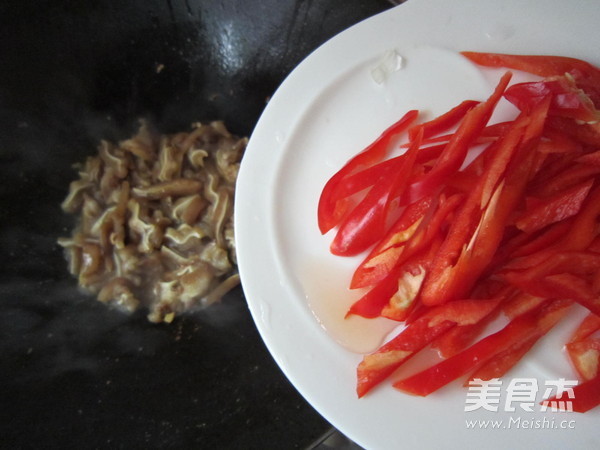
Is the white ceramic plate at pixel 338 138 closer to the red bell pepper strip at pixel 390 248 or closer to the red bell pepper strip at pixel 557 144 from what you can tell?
the red bell pepper strip at pixel 390 248

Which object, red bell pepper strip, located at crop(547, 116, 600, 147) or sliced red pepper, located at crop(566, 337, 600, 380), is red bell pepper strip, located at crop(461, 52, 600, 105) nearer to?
red bell pepper strip, located at crop(547, 116, 600, 147)

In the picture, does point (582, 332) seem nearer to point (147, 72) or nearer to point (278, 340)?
point (278, 340)

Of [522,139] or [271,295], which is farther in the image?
[271,295]

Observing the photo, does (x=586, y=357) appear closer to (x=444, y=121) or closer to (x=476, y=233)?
(x=476, y=233)

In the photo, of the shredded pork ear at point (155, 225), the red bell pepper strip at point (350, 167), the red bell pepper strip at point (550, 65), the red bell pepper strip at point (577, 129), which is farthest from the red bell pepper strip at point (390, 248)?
the shredded pork ear at point (155, 225)

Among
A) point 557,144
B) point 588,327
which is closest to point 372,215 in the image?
point 557,144

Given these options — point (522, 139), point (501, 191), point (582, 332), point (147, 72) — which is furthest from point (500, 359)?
point (147, 72)
